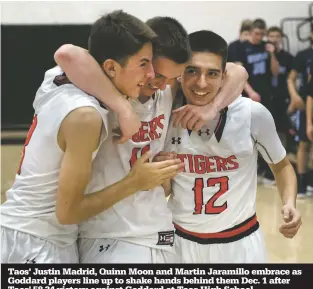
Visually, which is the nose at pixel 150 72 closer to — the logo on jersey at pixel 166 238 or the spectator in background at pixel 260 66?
the logo on jersey at pixel 166 238

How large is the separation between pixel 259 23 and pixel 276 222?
88 cm

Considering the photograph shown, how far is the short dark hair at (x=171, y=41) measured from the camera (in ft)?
3.97

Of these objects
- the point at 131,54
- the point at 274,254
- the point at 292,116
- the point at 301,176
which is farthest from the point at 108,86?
the point at 301,176

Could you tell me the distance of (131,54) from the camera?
1162mm

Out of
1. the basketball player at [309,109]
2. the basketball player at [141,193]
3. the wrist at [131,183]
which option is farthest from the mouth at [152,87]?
the basketball player at [309,109]

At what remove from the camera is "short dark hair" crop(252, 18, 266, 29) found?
2.10m

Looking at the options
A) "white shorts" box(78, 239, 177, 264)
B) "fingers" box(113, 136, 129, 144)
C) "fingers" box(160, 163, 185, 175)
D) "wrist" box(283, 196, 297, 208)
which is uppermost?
"fingers" box(113, 136, 129, 144)

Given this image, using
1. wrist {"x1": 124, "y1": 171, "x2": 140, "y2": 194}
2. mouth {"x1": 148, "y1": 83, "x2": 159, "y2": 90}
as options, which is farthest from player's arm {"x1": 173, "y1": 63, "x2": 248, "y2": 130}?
wrist {"x1": 124, "y1": 171, "x2": 140, "y2": 194}

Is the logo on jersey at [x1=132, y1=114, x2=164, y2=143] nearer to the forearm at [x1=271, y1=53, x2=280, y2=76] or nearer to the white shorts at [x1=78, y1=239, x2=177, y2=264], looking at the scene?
the white shorts at [x1=78, y1=239, x2=177, y2=264]

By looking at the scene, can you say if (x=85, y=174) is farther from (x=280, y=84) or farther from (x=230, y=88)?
(x=280, y=84)

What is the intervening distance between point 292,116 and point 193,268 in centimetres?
142

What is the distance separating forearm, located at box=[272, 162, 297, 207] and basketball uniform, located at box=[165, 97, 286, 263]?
0.04 m

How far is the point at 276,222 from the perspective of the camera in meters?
2.30

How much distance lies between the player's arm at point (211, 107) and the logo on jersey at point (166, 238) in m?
0.28
